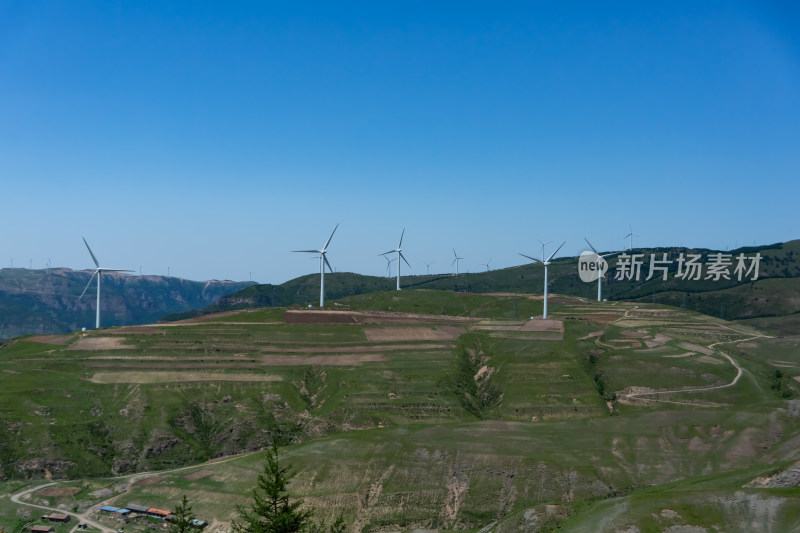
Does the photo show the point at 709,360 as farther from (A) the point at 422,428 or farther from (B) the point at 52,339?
(B) the point at 52,339

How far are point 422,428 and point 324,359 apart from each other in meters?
54.8

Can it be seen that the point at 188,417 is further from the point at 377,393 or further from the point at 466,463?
the point at 466,463

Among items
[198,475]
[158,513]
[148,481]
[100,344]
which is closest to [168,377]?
[100,344]

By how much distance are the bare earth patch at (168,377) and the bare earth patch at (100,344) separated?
18.9 m

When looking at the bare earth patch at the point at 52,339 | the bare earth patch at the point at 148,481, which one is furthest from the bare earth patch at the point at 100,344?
the bare earth patch at the point at 148,481

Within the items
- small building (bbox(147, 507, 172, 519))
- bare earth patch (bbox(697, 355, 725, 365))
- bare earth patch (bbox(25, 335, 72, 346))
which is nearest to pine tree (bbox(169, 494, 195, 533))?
small building (bbox(147, 507, 172, 519))

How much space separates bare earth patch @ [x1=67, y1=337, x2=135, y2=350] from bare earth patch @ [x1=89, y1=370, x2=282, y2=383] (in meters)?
18.9

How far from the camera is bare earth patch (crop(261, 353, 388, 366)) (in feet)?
597

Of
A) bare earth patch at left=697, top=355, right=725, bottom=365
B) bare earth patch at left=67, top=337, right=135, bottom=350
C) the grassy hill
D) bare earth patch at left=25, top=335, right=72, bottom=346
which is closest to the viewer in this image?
the grassy hill

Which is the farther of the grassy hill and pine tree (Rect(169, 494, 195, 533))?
the grassy hill

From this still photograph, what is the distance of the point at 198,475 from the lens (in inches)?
4850

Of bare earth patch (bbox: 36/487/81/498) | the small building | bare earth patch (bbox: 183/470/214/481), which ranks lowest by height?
the small building

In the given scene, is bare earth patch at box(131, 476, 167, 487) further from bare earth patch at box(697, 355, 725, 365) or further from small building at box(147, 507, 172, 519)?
bare earth patch at box(697, 355, 725, 365)

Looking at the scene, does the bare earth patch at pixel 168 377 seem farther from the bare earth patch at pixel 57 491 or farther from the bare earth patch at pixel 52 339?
the bare earth patch at pixel 57 491
